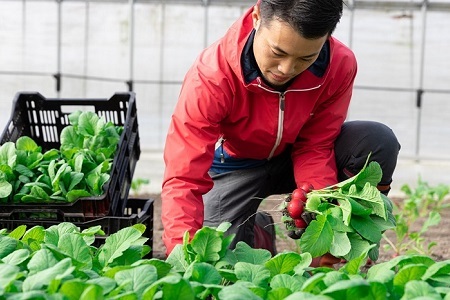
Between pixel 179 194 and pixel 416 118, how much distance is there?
544 cm

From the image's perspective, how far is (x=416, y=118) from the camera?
8625 millimetres

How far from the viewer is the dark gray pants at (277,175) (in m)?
4.08

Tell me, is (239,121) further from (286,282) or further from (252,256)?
(286,282)

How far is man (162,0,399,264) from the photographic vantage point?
3.33 metres

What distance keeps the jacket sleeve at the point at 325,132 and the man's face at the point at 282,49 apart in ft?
1.77

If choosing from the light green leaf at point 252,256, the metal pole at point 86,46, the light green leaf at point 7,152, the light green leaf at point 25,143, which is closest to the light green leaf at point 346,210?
the light green leaf at point 252,256

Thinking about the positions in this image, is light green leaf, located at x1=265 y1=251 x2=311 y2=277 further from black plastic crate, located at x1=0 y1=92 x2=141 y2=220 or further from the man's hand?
black plastic crate, located at x1=0 y1=92 x2=141 y2=220

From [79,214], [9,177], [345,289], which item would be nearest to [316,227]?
[345,289]

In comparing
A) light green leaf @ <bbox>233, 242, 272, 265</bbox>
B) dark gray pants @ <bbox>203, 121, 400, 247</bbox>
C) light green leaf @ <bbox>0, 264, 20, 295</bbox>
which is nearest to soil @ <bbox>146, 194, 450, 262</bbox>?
dark gray pants @ <bbox>203, 121, 400, 247</bbox>

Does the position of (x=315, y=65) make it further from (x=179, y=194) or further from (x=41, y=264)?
(x=41, y=264)

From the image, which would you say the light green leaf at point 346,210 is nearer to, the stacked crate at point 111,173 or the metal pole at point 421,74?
the stacked crate at point 111,173

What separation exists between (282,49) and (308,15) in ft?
0.48

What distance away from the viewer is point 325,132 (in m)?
4.10

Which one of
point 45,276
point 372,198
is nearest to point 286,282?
point 45,276
